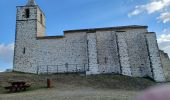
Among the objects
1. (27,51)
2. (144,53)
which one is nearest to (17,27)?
(27,51)

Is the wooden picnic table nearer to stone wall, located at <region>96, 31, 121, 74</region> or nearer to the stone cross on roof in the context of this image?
stone wall, located at <region>96, 31, 121, 74</region>

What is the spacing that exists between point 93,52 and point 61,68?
4.67m

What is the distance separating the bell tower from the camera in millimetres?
29047

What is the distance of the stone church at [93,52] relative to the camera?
91.7 feet

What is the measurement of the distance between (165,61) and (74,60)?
13398 mm

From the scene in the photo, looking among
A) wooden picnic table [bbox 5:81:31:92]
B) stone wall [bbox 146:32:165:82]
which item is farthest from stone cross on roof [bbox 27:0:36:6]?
wooden picnic table [bbox 5:81:31:92]

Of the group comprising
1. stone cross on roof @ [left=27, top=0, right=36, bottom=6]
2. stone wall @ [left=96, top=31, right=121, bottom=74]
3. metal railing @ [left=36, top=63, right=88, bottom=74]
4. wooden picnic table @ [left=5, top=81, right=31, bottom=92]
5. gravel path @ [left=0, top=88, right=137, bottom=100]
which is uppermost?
stone cross on roof @ [left=27, top=0, right=36, bottom=6]

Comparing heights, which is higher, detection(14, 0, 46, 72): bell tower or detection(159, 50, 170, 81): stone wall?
detection(14, 0, 46, 72): bell tower

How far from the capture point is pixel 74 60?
94.2ft

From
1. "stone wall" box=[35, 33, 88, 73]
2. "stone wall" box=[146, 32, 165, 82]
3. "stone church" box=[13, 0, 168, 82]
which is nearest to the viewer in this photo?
"stone wall" box=[146, 32, 165, 82]

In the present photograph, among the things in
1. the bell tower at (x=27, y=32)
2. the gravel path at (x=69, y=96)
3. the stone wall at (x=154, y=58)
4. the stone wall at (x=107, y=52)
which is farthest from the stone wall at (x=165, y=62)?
the bell tower at (x=27, y=32)

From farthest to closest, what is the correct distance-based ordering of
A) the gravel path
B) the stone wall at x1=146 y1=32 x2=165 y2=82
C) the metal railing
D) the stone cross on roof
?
1. the stone cross on roof
2. the metal railing
3. the stone wall at x1=146 y1=32 x2=165 y2=82
4. the gravel path

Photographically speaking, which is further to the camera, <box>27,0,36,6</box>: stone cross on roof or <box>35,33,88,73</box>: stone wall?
<box>27,0,36,6</box>: stone cross on roof

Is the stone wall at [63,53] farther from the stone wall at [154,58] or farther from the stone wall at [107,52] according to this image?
the stone wall at [154,58]
